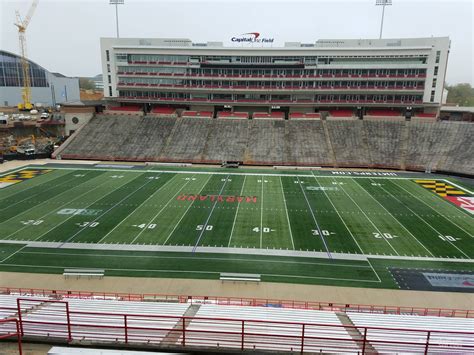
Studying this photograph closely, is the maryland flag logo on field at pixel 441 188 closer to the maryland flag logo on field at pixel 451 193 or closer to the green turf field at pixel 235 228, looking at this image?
the maryland flag logo on field at pixel 451 193

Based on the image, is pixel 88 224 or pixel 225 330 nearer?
pixel 225 330

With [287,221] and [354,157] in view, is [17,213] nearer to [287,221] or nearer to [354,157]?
[287,221]

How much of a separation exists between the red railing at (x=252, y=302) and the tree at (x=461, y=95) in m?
99.2

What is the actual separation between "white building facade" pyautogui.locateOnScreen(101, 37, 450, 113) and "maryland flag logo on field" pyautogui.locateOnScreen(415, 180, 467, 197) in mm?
21890

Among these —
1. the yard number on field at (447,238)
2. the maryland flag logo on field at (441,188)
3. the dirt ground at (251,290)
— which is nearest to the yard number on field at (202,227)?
the dirt ground at (251,290)

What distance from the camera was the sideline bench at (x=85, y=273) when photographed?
17641 mm

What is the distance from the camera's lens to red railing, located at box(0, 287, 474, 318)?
48.5 ft

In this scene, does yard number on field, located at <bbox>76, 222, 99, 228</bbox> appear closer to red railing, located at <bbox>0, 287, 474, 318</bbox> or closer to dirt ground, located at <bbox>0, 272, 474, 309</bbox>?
dirt ground, located at <bbox>0, 272, 474, 309</bbox>

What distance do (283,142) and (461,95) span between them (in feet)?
259

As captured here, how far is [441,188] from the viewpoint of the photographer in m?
34.4

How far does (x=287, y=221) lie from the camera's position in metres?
25.1

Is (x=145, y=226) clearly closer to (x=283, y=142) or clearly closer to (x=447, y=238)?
(x=447, y=238)

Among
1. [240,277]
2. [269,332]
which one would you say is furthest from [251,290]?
[269,332]

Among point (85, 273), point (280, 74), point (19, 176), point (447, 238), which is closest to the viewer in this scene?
point (85, 273)
